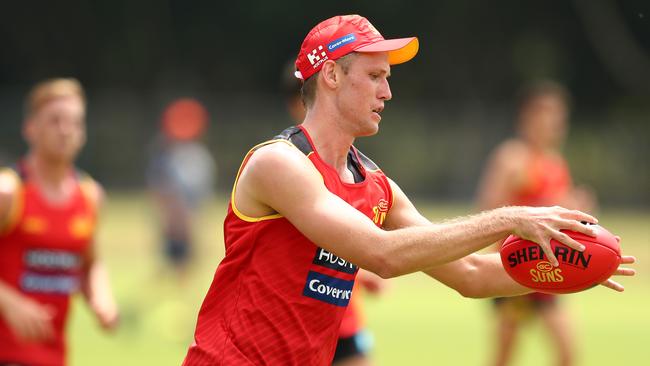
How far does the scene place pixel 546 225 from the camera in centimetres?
464

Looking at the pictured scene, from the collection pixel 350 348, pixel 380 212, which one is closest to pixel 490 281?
pixel 380 212

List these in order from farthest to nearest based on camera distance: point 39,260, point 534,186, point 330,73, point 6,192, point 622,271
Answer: point 534,186 → point 39,260 → point 6,192 → point 622,271 → point 330,73

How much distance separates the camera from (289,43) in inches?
1499

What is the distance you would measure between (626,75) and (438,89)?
5.68m

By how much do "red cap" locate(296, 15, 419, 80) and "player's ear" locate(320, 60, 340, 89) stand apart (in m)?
0.02

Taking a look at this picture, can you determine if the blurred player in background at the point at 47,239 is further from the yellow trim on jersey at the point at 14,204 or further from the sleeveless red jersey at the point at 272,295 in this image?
the sleeveless red jersey at the point at 272,295

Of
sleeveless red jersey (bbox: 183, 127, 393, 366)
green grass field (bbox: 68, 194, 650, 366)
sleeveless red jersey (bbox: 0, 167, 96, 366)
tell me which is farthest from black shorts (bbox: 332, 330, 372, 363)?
green grass field (bbox: 68, 194, 650, 366)

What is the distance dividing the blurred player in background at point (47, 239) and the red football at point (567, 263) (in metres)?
2.77

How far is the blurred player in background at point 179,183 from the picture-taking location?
578 inches

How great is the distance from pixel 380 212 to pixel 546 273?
752mm

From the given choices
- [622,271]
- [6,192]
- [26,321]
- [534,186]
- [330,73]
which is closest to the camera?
[330,73]

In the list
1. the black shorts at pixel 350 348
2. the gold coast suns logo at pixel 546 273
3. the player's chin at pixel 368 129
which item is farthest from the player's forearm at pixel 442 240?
the black shorts at pixel 350 348

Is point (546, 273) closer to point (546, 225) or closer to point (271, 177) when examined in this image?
point (546, 225)

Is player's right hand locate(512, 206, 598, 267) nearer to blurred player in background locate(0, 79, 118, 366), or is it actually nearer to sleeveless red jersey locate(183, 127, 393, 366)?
sleeveless red jersey locate(183, 127, 393, 366)
